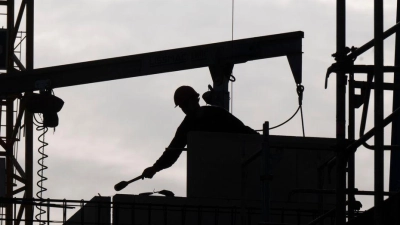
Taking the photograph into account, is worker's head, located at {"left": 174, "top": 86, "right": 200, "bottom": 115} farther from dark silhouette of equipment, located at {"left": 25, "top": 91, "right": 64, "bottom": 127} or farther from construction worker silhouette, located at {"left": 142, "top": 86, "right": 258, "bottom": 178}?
dark silhouette of equipment, located at {"left": 25, "top": 91, "right": 64, "bottom": 127}

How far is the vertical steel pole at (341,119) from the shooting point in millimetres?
8133

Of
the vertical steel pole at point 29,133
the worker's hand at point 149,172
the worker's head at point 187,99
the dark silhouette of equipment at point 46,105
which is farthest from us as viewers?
the vertical steel pole at point 29,133

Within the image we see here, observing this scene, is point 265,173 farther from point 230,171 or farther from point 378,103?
point 230,171

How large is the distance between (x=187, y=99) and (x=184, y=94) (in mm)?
69

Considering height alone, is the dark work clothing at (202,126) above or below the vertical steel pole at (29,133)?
below

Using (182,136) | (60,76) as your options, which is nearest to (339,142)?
(182,136)

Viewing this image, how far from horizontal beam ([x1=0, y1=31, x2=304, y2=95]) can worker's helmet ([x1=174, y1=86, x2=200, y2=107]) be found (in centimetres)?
539

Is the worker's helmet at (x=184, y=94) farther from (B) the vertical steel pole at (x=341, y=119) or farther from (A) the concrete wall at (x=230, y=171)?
(B) the vertical steel pole at (x=341, y=119)

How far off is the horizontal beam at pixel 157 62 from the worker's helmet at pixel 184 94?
539 centimetres

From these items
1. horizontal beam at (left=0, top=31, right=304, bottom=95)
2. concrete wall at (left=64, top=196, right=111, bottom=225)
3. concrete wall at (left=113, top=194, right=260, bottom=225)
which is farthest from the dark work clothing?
horizontal beam at (left=0, top=31, right=304, bottom=95)

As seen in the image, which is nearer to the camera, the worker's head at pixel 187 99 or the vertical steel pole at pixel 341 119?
the vertical steel pole at pixel 341 119

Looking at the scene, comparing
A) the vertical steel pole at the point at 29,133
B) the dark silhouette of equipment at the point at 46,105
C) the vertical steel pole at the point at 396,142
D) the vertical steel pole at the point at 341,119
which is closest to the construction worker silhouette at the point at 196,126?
the vertical steel pole at the point at 396,142

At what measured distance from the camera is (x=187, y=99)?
13.1m

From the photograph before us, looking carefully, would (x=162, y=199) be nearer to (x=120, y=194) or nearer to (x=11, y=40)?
(x=120, y=194)
